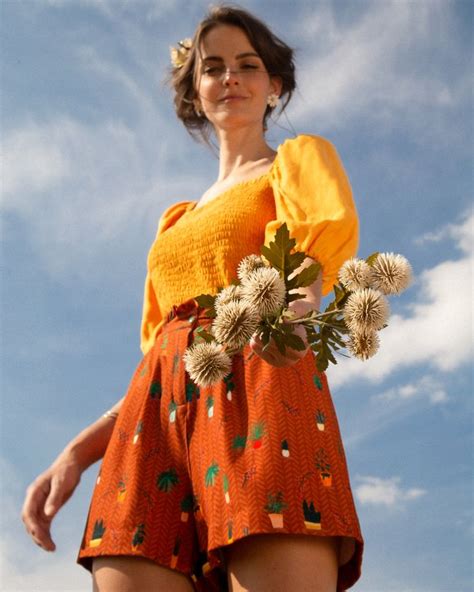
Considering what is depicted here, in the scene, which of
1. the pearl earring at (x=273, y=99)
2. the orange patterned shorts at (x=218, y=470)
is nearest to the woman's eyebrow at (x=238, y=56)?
the pearl earring at (x=273, y=99)

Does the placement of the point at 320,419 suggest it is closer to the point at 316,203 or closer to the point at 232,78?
the point at 316,203

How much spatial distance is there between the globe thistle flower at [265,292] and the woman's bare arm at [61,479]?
0.99 meters

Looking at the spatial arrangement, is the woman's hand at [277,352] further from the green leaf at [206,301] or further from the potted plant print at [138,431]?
the potted plant print at [138,431]

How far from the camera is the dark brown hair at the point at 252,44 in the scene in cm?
248

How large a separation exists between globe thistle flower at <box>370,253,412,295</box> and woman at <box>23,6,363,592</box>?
0.16 m

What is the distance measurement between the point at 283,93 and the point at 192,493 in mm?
1436

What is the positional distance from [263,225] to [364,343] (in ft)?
2.44

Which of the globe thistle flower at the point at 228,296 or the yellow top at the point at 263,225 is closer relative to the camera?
the globe thistle flower at the point at 228,296

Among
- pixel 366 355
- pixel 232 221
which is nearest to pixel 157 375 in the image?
pixel 232 221

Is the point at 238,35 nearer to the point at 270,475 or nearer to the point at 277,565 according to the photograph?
the point at 270,475

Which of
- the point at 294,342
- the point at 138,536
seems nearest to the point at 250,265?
the point at 294,342

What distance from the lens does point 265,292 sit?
1421mm

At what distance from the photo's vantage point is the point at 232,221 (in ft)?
6.89

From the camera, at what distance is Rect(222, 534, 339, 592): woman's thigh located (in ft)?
5.24
